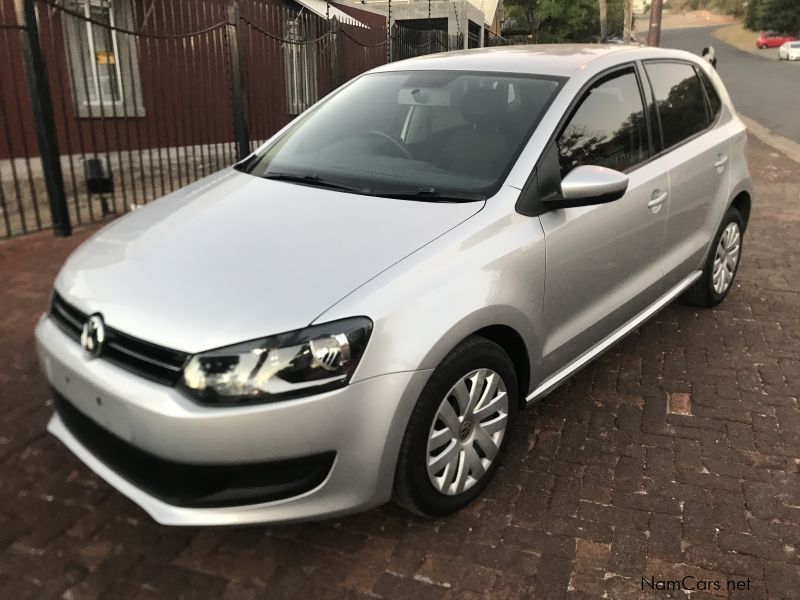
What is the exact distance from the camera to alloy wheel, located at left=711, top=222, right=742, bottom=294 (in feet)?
15.5

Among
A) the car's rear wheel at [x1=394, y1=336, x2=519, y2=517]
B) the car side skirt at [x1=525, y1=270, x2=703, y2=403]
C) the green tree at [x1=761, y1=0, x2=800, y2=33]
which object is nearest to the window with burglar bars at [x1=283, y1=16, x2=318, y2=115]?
the car side skirt at [x1=525, y1=270, x2=703, y2=403]

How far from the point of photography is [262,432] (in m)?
2.18

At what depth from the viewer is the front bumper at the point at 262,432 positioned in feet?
7.13

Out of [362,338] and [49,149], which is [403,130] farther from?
[49,149]

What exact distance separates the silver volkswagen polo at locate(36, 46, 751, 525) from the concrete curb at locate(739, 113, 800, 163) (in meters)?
9.76

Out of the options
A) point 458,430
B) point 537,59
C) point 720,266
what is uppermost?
point 537,59

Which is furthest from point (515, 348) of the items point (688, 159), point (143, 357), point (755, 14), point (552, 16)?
point (755, 14)

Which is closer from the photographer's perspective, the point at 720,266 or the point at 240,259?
the point at 240,259

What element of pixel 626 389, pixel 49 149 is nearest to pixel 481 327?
pixel 626 389

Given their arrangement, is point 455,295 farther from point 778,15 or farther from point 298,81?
→ point 778,15

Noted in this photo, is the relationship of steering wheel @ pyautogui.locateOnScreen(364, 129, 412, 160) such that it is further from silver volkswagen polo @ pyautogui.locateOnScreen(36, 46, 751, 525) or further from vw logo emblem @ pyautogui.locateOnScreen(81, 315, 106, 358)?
vw logo emblem @ pyautogui.locateOnScreen(81, 315, 106, 358)

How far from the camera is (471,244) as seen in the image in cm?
264

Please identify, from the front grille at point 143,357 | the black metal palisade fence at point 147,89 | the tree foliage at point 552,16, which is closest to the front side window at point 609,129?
the front grille at point 143,357

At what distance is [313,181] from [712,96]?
2.92m
